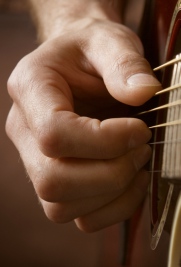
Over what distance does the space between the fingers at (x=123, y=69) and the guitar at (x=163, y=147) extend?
2 cm

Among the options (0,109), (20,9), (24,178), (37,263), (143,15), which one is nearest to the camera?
(143,15)

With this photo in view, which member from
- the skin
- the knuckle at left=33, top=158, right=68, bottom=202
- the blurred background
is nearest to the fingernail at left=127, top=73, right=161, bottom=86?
the skin

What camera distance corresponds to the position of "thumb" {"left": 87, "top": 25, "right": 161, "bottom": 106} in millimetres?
522

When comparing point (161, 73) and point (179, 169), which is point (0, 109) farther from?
point (179, 169)

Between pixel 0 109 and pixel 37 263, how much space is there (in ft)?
1.44

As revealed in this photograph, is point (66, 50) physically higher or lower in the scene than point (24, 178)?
higher

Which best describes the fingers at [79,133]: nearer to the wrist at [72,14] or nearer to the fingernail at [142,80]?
the fingernail at [142,80]

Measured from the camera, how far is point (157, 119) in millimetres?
570

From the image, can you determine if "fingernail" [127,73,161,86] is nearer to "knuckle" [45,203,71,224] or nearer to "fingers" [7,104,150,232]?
"fingers" [7,104,150,232]

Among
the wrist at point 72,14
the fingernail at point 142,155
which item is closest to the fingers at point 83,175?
the fingernail at point 142,155

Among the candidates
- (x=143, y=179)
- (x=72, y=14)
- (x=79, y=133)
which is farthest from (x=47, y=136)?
(x=72, y=14)

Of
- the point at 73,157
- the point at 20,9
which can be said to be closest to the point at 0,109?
the point at 20,9

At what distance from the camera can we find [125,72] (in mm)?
540

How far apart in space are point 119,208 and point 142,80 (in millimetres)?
193
